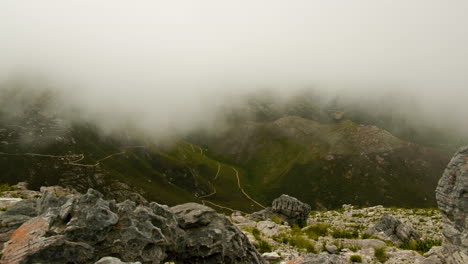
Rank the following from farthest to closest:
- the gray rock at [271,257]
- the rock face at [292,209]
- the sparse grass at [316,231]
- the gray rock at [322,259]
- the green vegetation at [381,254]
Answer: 1. the rock face at [292,209]
2. the sparse grass at [316,231]
3. the green vegetation at [381,254]
4. the gray rock at [271,257]
5. the gray rock at [322,259]

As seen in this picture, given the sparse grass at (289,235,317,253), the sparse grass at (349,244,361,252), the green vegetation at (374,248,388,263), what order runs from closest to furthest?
the green vegetation at (374,248,388,263)
the sparse grass at (349,244,361,252)
the sparse grass at (289,235,317,253)

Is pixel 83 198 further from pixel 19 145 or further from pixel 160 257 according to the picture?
pixel 19 145

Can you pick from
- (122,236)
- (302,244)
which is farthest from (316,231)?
(122,236)

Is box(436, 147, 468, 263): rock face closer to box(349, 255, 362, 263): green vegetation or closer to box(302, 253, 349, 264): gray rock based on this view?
box(349, 255, 362, 263): green vegetation

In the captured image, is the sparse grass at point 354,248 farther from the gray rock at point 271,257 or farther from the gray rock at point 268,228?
the gray rock at point 268,228

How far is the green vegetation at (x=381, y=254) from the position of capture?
15.7m

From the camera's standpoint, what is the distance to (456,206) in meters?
14.0

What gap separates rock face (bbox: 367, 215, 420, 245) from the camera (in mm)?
24256

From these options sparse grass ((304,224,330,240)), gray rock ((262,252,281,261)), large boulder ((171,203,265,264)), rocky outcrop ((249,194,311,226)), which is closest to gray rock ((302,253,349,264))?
large boulder ((171,203,265,264))

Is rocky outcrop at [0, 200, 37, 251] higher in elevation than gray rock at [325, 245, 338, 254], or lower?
higher

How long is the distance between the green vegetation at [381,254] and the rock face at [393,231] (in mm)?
7397

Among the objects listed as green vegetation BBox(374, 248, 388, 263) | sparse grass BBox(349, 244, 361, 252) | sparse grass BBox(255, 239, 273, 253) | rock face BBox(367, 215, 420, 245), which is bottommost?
rock face BBox(367, 215, 420, 245)

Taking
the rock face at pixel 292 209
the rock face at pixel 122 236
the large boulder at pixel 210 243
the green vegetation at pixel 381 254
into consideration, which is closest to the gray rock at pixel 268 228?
the green vegetation at pixel 381 254

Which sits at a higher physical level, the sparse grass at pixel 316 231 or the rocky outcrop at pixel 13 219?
the rocky outcrop at pixel 13 219
